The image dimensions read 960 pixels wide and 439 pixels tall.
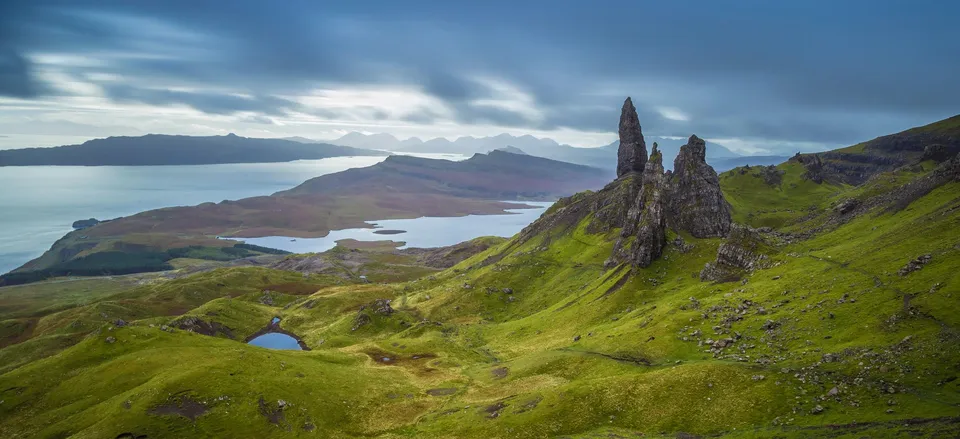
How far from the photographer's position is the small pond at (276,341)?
142 m

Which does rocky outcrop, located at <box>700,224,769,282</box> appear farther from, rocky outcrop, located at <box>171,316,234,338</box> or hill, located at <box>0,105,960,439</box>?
rocky outcrop, located at <box>171,316,234,338</box>

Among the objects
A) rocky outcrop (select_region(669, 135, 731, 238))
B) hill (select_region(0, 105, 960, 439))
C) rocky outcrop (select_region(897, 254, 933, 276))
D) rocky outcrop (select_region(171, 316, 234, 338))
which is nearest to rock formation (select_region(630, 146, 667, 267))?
hill (select_region(0, 105, 960, 439))

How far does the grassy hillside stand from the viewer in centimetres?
5034

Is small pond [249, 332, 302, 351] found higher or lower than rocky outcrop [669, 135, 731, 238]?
lower

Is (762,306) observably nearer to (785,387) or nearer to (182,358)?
(785,387)

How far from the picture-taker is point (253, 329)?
15738cm

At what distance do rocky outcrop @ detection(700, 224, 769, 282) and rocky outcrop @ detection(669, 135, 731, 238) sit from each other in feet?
90.8

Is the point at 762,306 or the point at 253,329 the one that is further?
the point at 253,329

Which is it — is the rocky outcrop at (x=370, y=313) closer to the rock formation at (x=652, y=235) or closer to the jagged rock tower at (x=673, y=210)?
the jagged rock tower at (x=673, y=210)

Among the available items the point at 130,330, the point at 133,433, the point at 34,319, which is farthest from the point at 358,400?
the point at 34,319

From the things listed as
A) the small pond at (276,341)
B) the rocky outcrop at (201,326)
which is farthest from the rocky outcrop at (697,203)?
the rocky outcrop at (201,326)

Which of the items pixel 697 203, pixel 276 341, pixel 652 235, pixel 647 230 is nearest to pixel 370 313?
pixel 276 341

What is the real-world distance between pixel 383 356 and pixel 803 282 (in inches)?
3090

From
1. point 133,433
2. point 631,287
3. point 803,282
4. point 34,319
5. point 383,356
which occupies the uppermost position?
point 803,282
